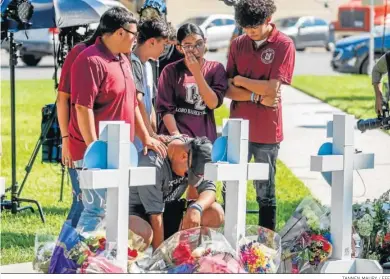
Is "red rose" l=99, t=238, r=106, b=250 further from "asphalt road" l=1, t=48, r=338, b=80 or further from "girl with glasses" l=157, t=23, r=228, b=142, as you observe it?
"asphalt road" l=1, t=48, r=338, b=80

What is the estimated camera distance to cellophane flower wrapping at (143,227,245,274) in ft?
15.2

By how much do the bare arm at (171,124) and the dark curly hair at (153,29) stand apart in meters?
0.52

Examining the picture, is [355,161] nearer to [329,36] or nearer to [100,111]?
[100,111]

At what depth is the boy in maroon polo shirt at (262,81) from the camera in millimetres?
6641

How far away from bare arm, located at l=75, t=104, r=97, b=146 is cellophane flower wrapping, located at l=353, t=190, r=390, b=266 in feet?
5.52

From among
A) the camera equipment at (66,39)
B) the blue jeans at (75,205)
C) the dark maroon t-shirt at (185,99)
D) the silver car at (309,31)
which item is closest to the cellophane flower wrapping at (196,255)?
the blue jeans at (75,205)

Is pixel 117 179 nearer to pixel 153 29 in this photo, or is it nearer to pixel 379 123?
pixel 153 29

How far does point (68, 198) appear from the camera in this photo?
9.47 metres

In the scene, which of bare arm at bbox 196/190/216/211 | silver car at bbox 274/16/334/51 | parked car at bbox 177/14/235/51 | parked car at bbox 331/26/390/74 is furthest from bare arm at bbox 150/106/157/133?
silver car at bbox 274/16/334/51

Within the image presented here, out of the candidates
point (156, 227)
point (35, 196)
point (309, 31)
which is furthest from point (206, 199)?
point (309, 31)

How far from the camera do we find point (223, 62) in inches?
1110

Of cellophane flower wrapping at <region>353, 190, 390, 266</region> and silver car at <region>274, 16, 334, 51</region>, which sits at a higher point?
silver car at <region>274, 16, 334, 51</region>

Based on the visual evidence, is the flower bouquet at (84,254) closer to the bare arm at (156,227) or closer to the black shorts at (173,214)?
the bare arm at (156,227)

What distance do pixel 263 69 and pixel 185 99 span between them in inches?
21.7
